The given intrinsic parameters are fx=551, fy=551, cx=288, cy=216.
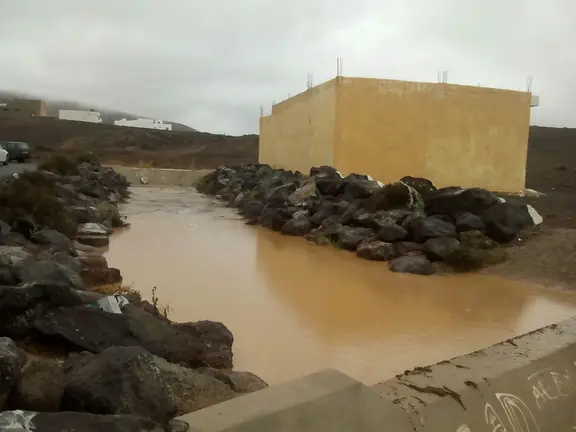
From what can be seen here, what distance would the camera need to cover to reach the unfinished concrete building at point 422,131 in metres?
13.5

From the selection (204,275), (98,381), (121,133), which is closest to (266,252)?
(204,275)

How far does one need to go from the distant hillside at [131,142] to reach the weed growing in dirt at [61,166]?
102 ft

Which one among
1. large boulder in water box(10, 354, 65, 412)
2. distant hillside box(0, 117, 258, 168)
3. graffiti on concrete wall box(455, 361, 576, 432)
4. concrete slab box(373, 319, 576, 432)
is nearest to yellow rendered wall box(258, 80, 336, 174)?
concrete slab box(373, 319, 576, 432)

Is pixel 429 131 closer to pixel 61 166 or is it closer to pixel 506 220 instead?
pixel 506 220

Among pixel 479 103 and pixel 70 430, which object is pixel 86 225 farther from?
pixel 479 103

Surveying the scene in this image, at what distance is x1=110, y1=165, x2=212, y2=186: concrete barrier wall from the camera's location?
92.7 feet

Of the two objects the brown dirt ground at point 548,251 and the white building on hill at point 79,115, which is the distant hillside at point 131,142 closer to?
the white building on hill at point 79,115

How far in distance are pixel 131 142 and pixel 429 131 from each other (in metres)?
51.1

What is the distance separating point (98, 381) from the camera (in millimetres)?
2570

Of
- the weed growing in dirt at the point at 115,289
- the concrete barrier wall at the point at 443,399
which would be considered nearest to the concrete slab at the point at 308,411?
the concrete barrier wall at the point at 443,399

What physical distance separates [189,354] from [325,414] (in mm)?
1400

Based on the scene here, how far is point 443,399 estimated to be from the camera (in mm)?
2918

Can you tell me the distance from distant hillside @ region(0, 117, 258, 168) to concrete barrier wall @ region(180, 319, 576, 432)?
1881 inches

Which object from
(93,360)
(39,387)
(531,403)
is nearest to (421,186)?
(531,403)
